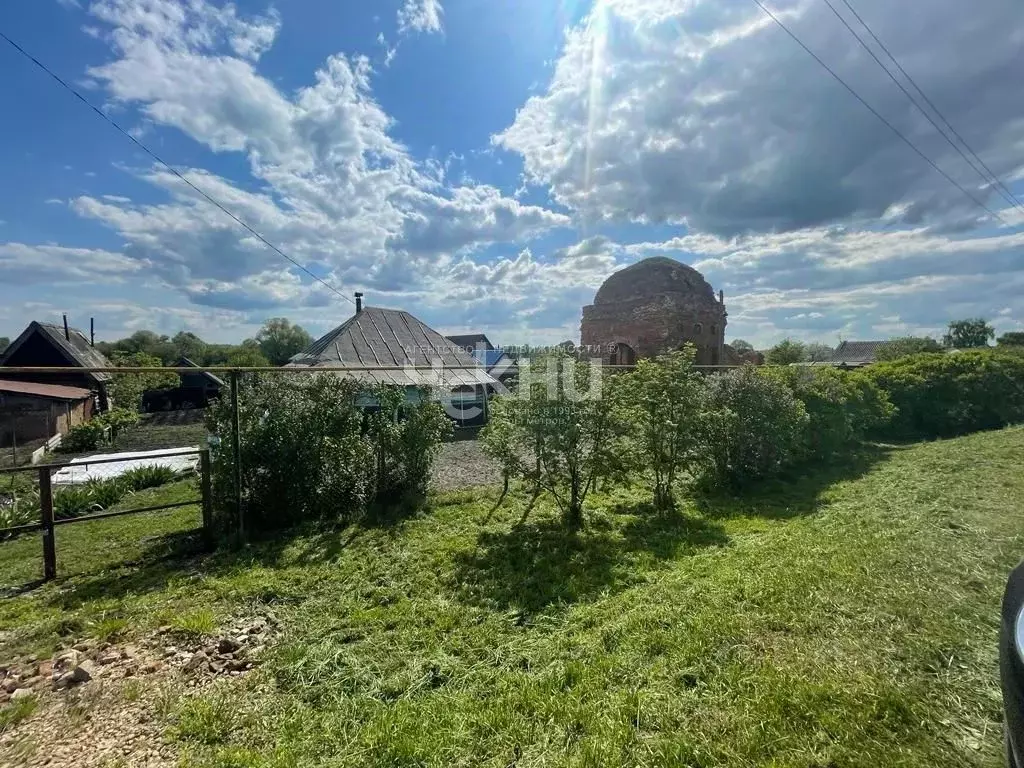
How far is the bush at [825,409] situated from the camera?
909cm

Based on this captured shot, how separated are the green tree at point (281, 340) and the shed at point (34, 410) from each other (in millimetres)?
25406

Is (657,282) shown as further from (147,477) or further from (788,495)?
(147,477)

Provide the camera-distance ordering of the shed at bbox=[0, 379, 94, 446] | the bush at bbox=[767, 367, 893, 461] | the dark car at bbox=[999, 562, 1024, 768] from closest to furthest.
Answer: the dark car at bbox=[999, 562, 1024, 768] → the bush at bbox=[767, 367, 893, 461] → the shed at bbox=[0, 379, 94, 446]

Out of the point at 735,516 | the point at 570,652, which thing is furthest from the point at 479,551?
the point at 735,516

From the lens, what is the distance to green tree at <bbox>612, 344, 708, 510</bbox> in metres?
6.39

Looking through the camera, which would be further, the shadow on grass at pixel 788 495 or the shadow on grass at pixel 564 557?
the shadow on grass at pixel 788 495

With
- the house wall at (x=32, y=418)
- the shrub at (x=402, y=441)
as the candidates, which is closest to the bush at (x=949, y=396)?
the shrub at (x=402, y=441)

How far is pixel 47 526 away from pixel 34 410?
40.8ft

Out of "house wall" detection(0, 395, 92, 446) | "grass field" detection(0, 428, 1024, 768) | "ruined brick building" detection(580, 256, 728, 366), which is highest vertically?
"ruined brick building" detection(580, 256, 728, 366)

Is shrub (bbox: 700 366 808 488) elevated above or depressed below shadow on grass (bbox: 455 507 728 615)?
above

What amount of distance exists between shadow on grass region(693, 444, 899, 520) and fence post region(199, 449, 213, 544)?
604cm

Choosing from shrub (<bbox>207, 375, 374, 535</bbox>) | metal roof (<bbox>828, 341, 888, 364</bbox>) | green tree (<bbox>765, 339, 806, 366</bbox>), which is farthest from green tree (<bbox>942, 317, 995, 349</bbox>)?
shrub (<bbox>207, 375, 374, 535</bbox>)

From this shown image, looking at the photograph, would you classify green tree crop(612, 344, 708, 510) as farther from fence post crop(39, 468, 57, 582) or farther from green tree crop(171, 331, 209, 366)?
green tree crop(171, 331, 209, 366)

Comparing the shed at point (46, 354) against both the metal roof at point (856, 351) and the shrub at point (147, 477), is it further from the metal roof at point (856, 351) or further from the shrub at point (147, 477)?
the metal roof at point (856, 351)
